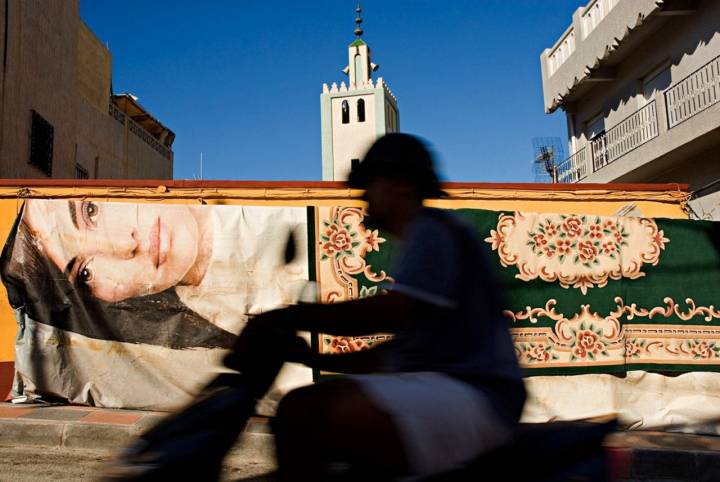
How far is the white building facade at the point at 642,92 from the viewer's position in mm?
11711

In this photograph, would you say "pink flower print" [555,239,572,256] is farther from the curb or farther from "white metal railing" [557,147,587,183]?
"white metal railing" [557,147,587,183]

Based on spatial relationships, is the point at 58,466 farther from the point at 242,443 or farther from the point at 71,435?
the point at 242,443

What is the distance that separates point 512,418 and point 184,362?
5.15m

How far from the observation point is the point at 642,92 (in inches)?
567

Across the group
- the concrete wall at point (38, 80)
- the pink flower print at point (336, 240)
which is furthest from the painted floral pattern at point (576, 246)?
the concrete wall at point (38, 80)

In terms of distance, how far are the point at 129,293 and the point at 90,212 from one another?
917 mm

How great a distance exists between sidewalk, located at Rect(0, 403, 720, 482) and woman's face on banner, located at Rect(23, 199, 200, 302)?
1.22 meters

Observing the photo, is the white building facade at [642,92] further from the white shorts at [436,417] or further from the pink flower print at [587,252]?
the white shorts at [436,417]

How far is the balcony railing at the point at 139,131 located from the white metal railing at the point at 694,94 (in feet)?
50.2

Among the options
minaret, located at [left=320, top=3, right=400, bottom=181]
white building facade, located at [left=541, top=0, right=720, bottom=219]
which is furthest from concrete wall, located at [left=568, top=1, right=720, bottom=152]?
minaret, located at [left=320, top=3, right=400, bottom=181]

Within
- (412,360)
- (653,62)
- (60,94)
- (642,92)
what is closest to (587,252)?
(412,360)

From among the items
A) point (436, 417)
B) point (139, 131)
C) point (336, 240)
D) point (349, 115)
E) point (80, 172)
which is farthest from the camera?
point (349, 115)

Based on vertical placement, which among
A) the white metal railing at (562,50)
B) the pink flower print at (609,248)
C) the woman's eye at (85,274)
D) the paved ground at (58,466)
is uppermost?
the white metal railing at (562,50)

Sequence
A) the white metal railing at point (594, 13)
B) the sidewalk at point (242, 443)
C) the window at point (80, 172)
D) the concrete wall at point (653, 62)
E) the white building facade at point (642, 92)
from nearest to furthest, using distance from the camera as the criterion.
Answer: the sidewalk at point (242, 443) → the white building facade at point (642, 92) → the concrete wall at point (653, 62) → the white metal railing at point (594, 13) → the window at point (80, 172)
